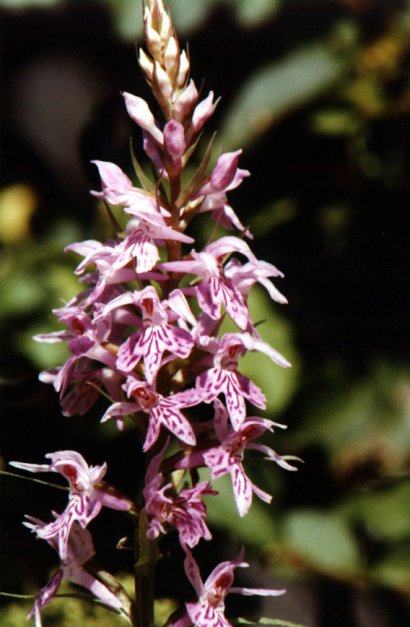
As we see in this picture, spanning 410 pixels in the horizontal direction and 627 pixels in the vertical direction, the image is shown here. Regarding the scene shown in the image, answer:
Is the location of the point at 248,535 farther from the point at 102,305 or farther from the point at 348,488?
the point at 102,305

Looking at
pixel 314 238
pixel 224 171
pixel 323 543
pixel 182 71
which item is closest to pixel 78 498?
pixel 224 171

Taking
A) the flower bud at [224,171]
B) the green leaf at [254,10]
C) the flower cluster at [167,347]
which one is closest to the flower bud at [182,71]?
the flower cluster at [167,347]

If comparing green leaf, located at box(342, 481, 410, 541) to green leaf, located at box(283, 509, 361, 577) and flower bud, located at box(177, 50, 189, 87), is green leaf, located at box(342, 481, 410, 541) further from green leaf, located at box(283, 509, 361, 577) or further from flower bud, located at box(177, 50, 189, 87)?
flower bud, located at box(177, 50, 189, 87)

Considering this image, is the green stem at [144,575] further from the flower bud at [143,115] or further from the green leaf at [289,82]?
the green leaf at [289,82]

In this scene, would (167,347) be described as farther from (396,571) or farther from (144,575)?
(396,571)

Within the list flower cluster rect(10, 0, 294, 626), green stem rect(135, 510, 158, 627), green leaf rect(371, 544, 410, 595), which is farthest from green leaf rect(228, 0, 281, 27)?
green stem rect(135, 510, 158, 627)
